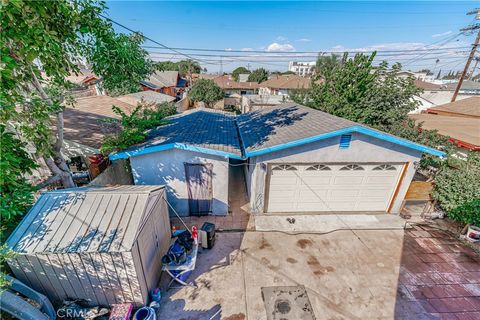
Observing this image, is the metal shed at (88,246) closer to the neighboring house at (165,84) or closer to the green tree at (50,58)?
the green tree at (50,58)

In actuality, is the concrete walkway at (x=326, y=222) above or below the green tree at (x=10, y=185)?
below

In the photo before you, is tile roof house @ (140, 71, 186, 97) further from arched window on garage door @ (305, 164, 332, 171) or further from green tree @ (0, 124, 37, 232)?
arched window on garage door @ (305, 164, 332, 171)

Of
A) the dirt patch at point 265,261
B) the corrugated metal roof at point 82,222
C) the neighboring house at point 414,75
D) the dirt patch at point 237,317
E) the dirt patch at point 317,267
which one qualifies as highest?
the neighboring house at point 414,75

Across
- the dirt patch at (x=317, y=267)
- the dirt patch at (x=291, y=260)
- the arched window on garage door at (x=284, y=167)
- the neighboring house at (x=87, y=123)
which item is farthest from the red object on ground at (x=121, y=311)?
the arched window on garage door at (x=284, y=167)

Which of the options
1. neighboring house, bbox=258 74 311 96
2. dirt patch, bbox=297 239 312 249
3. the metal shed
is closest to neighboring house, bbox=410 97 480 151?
dirt patch, bbox=297 239 312 249

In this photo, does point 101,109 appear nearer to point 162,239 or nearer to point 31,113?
point 31,113

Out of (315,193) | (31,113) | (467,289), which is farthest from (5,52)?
(467,289)

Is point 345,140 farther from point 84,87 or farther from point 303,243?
point 84,87

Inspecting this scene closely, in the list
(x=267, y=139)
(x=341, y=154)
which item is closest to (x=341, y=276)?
(x=341, y=154)
